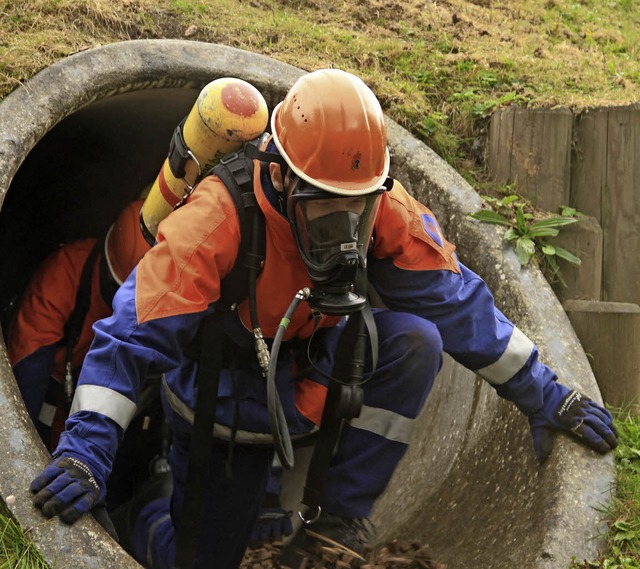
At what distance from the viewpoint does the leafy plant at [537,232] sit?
3.86m

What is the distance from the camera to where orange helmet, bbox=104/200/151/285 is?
3.86m

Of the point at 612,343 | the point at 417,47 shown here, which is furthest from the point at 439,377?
the point at 417,47

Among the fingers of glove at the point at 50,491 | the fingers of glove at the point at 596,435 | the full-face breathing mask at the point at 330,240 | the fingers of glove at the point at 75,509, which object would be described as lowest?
the fingers of glove at the point at 596,435

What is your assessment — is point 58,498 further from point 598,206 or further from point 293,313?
point 598,206

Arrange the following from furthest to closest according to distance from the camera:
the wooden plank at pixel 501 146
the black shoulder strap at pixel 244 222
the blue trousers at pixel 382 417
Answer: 1. the wooden plank at pixel 501 146
2. the blue trousers at pixel 382 417
3. the black shoulder strap at pixel 244 222

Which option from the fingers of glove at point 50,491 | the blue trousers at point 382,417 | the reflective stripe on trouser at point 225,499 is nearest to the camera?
the fingers of glove at point 50,491

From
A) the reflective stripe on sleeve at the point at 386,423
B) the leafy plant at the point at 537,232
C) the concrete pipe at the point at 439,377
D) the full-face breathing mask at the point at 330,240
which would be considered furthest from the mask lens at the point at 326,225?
the leafy plant at the point at 537,232

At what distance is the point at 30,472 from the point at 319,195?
1231 millimetres

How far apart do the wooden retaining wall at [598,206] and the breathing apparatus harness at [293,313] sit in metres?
1.27

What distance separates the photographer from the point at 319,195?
267 centimetres

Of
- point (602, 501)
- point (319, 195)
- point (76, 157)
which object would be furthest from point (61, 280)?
point (602, 501)

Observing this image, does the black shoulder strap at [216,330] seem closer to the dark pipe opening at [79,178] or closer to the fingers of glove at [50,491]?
the fingers of glove at [50,491]

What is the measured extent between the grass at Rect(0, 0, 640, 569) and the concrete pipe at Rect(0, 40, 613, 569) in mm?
221

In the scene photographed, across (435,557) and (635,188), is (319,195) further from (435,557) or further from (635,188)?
(635,188)
